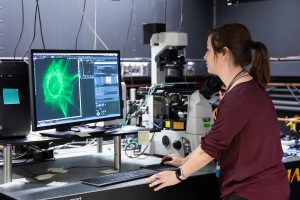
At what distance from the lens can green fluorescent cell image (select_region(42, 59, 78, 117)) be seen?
2.18 m

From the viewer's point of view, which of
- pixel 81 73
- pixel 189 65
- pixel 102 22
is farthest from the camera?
pixel 189 65

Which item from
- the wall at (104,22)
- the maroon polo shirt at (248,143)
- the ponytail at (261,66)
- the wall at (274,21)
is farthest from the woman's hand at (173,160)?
the wall at (274,21)

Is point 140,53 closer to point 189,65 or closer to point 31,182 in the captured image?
point 189,65

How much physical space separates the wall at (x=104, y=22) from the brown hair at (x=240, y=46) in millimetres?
2251

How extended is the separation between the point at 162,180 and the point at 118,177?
9.1 inches

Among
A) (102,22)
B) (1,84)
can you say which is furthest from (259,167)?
→ (102,22)

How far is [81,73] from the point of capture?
2363mm

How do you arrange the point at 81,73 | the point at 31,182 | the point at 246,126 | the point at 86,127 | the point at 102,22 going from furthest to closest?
the point at 102,22, the point at 86,127, the point at 81,73, the point at 31,182, the point at 246,126

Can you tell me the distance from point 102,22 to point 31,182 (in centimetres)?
244

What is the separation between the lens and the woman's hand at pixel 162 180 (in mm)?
2055

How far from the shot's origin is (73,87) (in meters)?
2.33

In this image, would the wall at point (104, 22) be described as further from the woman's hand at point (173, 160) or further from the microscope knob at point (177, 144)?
the woman's hand at point (173, 160)

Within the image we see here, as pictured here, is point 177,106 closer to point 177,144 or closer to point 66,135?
point 177,144

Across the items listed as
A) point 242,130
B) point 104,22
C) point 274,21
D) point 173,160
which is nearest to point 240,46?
point 242,130
